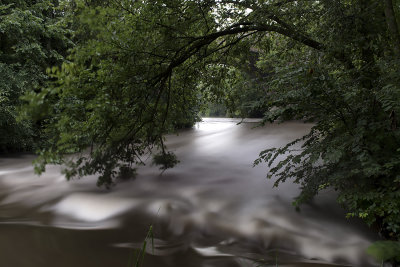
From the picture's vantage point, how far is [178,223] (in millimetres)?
5574

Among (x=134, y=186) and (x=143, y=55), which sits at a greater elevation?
(x=143, y=55)

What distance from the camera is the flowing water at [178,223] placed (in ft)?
14.6

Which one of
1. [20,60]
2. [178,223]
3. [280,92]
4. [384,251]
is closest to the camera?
[384,251]

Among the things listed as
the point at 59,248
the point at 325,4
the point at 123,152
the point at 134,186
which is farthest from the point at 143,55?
the point at 134,186

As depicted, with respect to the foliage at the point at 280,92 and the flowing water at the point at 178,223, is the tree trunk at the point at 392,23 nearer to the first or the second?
the foliage at the point at 280,92

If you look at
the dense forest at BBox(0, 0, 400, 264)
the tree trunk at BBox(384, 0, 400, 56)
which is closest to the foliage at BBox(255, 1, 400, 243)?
the dense forest at BBox(0, 0, 400, 264)

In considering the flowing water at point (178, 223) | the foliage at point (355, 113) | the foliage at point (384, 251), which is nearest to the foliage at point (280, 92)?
the foliage at point (355, 113)

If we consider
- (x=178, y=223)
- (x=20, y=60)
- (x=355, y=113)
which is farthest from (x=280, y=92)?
(x=20, y=60)

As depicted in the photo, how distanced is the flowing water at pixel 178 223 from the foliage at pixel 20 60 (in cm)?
333

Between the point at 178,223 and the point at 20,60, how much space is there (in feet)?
33.0

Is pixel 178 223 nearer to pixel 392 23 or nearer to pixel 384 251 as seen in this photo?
pixel 384 251

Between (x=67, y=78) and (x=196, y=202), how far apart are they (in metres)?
4.12

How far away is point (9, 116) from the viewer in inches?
413

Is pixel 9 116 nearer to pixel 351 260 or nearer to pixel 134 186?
pixel 134 186
